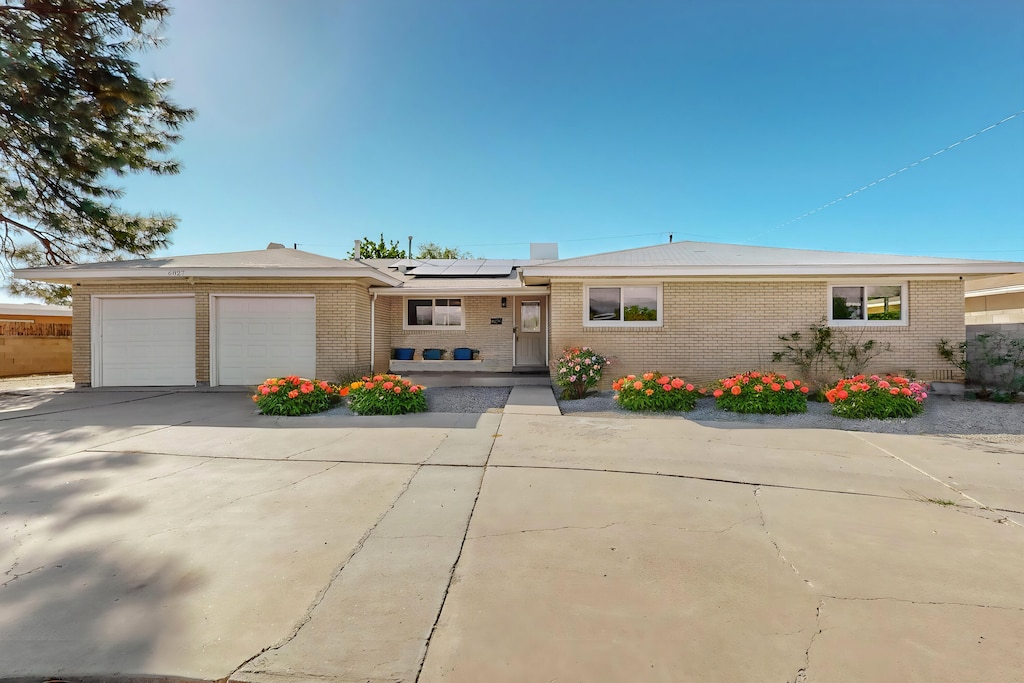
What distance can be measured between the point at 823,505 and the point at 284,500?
15.5ft

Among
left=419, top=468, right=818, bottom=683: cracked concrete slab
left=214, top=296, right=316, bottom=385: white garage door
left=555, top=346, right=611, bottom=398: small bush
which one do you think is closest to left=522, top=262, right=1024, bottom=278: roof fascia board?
left=555, top=346, right=611, bottom=398: small bush

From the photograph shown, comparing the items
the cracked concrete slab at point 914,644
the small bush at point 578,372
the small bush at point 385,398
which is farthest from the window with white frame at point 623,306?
the cracked concrete slab at point 914,644

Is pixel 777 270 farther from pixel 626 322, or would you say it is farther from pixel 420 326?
pixel 420 326

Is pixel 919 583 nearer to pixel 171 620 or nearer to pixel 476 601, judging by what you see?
pixel 476 601

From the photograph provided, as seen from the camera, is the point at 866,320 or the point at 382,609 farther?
the point at 866,320

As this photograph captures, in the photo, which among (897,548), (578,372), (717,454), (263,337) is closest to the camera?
(897,548)

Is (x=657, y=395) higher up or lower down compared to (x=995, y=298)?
lower down

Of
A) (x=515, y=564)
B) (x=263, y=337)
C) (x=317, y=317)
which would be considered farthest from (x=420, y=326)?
(x=515, y=564)

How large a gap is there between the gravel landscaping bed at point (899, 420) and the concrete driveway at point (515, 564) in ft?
3.75

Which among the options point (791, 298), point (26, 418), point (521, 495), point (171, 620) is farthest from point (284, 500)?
point (791, 298)

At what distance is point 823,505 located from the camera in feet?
12.1

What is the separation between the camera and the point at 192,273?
9.81m

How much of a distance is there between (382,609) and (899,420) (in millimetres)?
8270

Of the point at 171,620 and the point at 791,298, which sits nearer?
the point at 171,620
